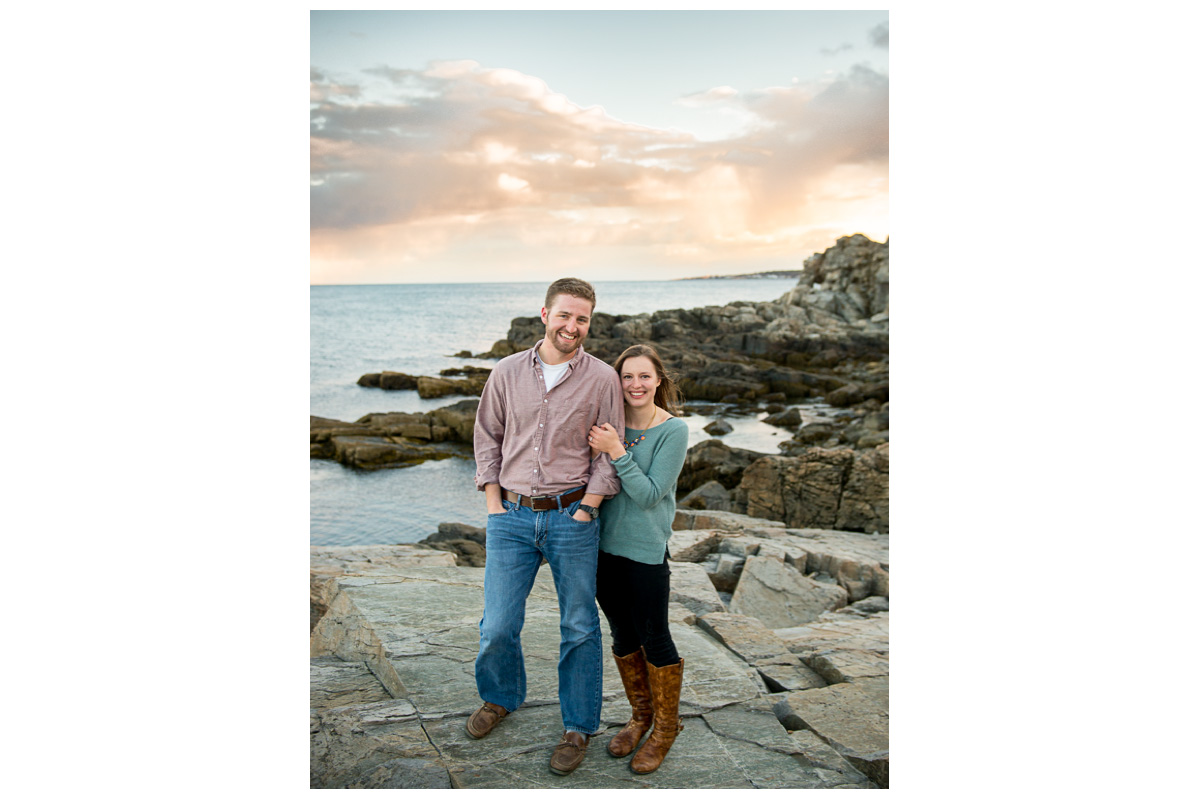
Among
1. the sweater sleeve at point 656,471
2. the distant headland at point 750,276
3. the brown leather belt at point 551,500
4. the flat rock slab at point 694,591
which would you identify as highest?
the distant headland at point 750,276

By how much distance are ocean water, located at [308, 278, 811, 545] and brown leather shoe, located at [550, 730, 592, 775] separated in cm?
632

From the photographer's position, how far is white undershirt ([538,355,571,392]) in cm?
234

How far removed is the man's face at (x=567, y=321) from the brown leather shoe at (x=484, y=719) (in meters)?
1.17

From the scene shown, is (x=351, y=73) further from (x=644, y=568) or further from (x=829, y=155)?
(x=644, y=568)

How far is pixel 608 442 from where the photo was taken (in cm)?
224

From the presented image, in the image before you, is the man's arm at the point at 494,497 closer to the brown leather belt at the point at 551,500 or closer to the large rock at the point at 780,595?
the brown leather belt at the point at 551,500

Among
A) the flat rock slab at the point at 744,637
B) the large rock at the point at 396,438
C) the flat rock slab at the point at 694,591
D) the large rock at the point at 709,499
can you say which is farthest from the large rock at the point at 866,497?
the large rock at the point at 396,438

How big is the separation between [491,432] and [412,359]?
38.0 ft

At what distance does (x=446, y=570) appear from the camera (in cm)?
410

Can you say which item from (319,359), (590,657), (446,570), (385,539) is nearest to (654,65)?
(446,570)

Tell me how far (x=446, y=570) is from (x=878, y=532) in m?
4.51

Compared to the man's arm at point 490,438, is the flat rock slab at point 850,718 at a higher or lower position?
lower

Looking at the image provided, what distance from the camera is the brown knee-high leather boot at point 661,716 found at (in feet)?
7.67

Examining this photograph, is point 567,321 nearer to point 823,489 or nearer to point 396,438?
point 823,489
